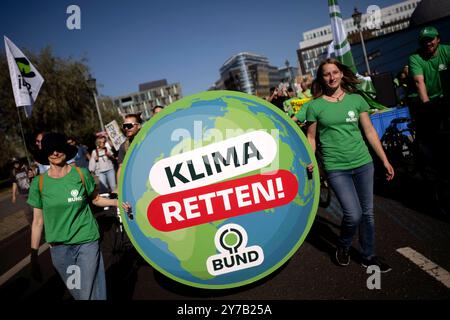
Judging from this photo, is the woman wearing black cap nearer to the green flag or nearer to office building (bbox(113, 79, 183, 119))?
the green flag

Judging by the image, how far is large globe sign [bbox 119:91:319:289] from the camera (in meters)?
1.69

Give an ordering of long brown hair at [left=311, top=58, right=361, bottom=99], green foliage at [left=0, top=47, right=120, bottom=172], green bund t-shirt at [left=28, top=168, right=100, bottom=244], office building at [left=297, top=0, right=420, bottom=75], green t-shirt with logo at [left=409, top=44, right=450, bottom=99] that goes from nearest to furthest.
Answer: green bund t-shirt at [left=28, top=168, right=100, bottom=244]
long brown hair at [left=311, top=58, right=361, bottom=99]
green t-shirt with logo at [left=409, top=44, right=450, bottom=99]
green foliage at [left=0, top=47, right=120, bottom=172]
office building at [left=297, top=0, right=420, bottom=75]

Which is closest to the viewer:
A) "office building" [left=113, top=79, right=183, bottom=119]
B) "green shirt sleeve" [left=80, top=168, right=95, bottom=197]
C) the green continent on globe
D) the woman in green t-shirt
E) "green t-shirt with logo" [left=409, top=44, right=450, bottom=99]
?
the green continent on globe

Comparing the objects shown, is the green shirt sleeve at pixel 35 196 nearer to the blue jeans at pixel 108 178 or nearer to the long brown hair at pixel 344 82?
the long brown hair at pixel 344 82

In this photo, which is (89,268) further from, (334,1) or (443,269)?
(334,1)

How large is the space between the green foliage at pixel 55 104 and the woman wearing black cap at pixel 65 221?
22.3 metres

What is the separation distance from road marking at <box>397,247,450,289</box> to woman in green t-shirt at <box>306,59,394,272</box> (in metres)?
0.29

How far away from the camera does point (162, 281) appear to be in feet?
11.0

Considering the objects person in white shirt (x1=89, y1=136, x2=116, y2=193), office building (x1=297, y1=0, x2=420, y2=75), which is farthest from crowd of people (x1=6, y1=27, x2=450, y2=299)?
office building (x1=297, y1=0, x2=420, y2=75)

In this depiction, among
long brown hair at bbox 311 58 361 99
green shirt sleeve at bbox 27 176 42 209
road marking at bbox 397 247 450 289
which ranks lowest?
road marking at bbox 397 247 450 289

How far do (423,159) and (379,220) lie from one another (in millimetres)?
1110

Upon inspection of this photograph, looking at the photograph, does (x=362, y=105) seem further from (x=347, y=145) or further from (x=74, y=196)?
(x=74, y=196)

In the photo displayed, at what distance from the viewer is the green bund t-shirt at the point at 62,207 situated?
7.61ft
